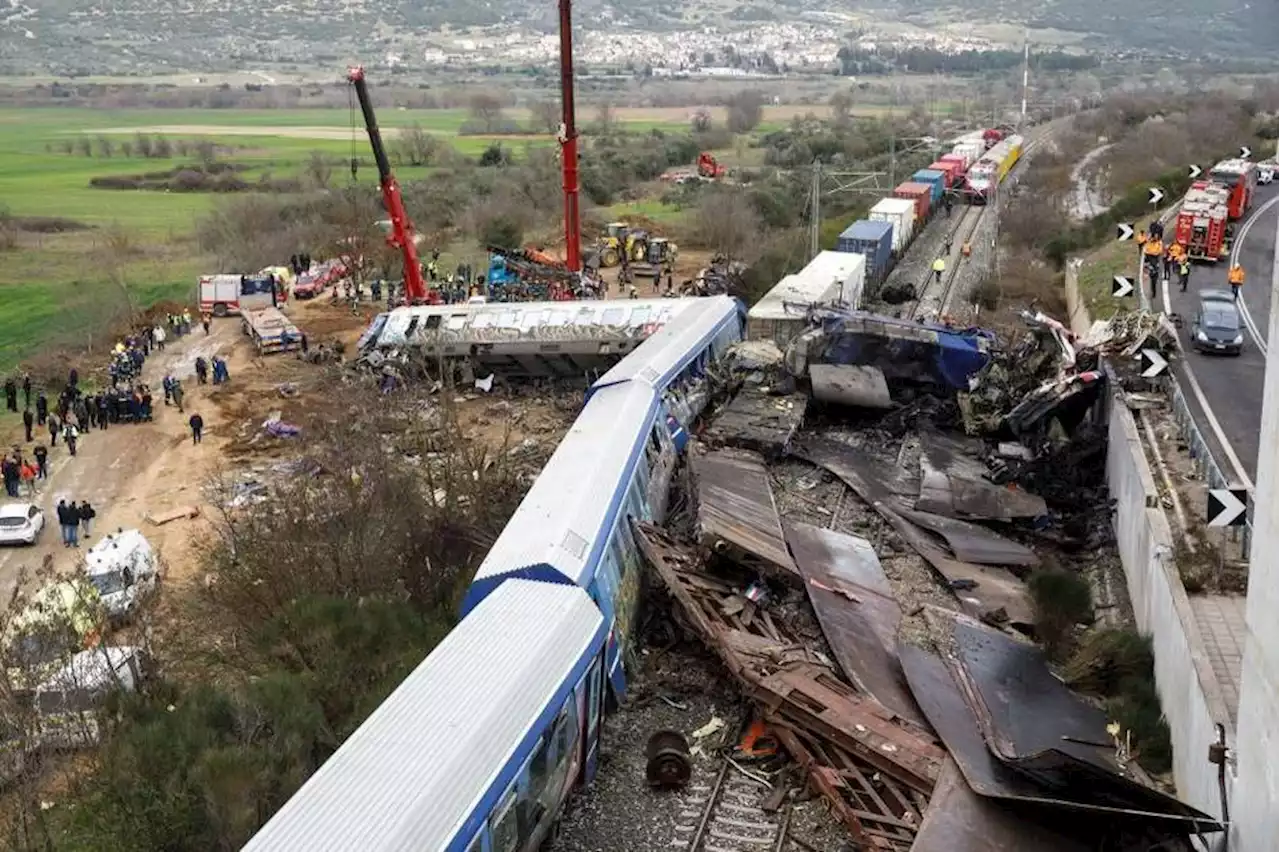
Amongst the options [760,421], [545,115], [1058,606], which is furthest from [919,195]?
[545,115]

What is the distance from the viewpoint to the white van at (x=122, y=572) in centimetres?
1870

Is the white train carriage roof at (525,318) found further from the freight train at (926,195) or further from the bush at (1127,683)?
the bush at (1127,683)

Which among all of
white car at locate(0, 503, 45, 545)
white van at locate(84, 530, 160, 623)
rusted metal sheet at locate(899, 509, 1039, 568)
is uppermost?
rusted metal sheet at locate(899, 509, 1039, 568)

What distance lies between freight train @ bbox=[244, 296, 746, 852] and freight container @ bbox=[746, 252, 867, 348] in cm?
1235

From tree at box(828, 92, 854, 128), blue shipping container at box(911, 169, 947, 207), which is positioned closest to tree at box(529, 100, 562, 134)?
tree at box(828, 92, 854, 128)

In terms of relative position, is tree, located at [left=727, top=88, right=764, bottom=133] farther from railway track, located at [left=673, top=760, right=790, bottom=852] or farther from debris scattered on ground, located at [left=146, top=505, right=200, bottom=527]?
railway track, located at [left=673, top=760, right=790, bottom=852]

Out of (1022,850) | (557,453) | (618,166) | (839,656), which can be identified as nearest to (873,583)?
(839,656)

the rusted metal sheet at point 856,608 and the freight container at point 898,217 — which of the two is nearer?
the rusted metal sheet at point 856,608

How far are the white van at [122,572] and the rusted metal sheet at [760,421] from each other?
35.5 ft

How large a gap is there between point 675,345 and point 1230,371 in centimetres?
1214

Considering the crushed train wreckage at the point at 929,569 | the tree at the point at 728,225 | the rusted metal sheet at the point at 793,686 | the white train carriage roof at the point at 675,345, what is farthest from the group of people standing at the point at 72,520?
the tree at the point at 728,225

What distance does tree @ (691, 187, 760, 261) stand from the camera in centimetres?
5412

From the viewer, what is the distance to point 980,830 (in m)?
10.6

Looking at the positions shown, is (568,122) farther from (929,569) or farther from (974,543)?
(929,569)
